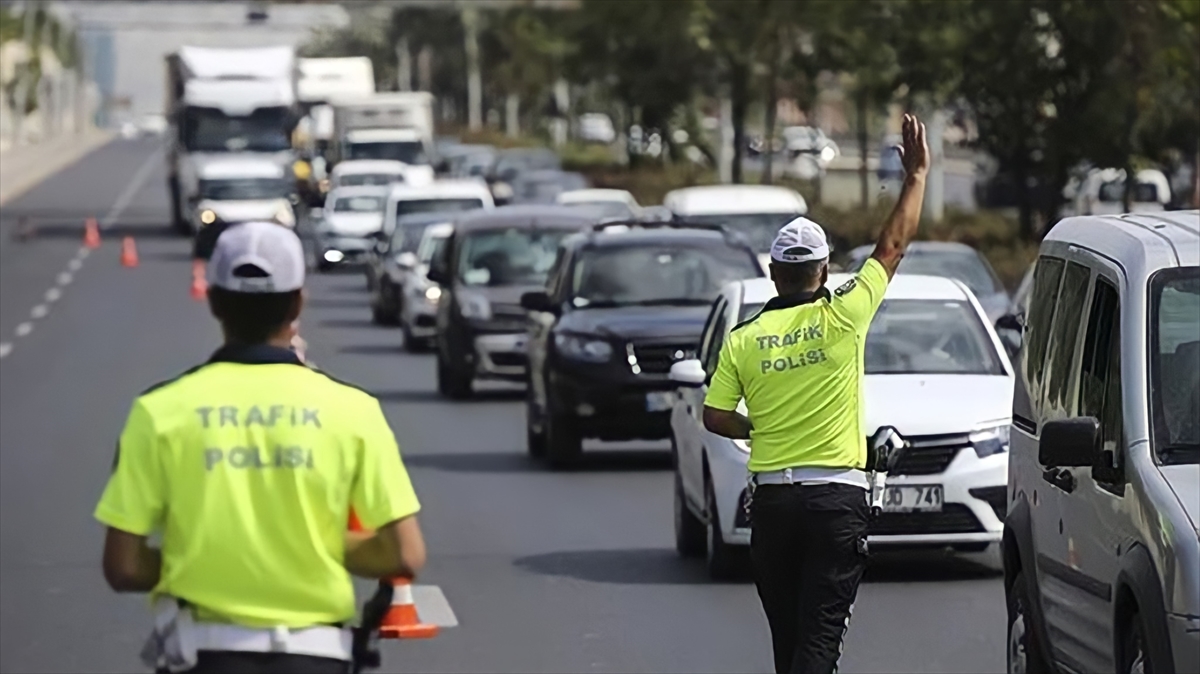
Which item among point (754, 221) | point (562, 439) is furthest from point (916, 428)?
point (754, 221)

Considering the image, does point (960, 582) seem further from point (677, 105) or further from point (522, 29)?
point (522, 29)

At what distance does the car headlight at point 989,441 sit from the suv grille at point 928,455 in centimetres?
7

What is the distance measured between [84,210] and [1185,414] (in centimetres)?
7037

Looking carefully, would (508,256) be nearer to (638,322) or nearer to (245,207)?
(638,322)

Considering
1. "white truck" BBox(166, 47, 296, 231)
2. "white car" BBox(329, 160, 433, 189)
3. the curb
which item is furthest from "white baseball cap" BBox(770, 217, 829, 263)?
the curb

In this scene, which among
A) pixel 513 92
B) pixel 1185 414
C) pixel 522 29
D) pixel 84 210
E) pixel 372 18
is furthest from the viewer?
pixel 372 18

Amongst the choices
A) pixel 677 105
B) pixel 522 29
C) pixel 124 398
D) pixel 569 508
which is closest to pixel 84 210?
pixel 522 29

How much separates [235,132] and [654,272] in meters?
39.6

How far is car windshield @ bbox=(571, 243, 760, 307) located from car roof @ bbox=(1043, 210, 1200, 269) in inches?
404

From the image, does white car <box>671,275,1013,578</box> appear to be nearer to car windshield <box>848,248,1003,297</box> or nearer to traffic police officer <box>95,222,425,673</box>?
traffic police officer <box>95,222,425,673</box>

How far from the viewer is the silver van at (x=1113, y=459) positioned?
7.23 m

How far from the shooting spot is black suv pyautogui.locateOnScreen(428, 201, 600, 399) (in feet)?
80.1

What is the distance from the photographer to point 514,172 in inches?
2586

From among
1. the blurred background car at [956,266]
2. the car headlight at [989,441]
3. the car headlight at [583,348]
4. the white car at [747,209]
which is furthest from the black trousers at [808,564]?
the white car at [747,209]
